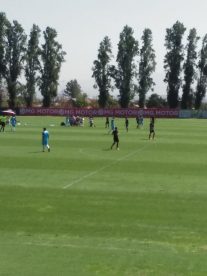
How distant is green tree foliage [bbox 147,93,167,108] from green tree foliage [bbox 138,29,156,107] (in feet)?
18.8

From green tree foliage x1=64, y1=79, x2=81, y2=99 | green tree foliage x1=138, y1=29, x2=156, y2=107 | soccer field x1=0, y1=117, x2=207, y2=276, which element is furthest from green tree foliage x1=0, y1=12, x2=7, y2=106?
soccer field x1=0, y1=117, x2=207, y2=276

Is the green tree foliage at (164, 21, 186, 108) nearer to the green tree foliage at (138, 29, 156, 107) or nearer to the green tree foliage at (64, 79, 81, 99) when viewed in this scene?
the green tree foliage at (138, 29, 156, 107)

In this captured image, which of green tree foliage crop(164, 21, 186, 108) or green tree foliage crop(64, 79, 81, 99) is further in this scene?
green tree foliage crop(64, 79, 81, 99)

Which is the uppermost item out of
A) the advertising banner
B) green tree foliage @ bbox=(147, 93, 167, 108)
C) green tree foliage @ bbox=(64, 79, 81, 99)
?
green tree foliage @ bbox=(64, 79, 81, 99)

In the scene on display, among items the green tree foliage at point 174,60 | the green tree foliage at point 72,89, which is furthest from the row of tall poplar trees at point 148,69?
the green tree foliage at point 72,89

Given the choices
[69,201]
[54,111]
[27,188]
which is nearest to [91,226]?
[69,201]

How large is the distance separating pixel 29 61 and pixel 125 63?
21.1m

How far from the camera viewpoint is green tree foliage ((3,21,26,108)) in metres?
118

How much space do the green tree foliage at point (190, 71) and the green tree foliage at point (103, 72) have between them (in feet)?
55.0

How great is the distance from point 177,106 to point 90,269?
110756 mm

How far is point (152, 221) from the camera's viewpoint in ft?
53.7

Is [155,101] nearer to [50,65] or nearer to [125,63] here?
[125,63]

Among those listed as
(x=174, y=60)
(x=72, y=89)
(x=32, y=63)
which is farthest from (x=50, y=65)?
(x=72, y=89)

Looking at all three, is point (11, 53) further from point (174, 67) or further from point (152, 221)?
point (152, 221)
